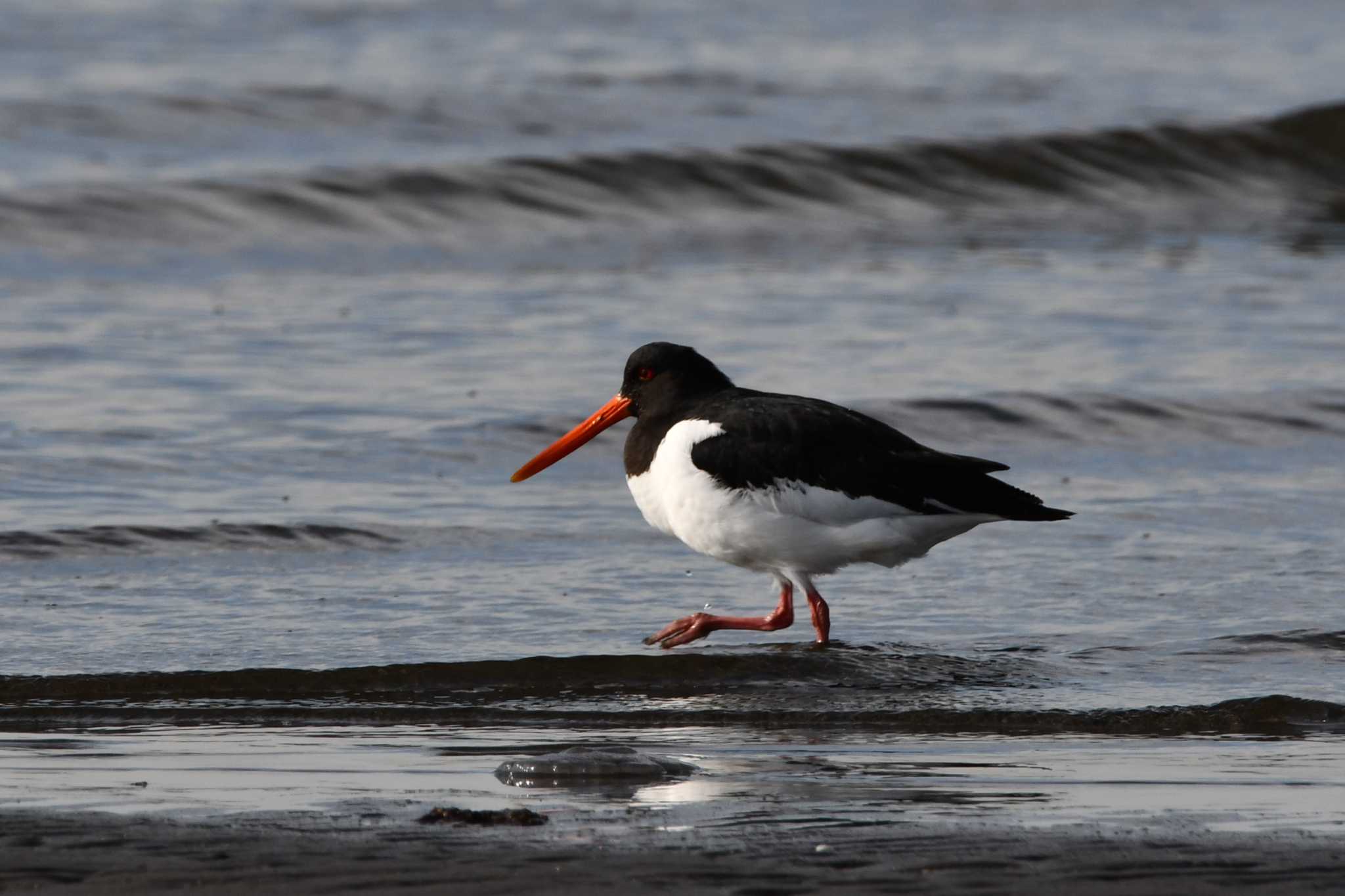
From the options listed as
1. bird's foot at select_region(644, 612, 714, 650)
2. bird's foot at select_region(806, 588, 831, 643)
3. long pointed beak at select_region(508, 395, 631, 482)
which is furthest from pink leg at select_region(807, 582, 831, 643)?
long pointed beak at select_region(508, 395, 631, 482)

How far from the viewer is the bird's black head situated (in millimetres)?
6828

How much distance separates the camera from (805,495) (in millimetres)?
6266

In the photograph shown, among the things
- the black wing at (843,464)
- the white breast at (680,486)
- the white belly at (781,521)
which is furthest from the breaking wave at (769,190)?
the black wing at (843,464)

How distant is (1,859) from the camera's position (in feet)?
12.2

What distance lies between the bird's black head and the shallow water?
75 cm

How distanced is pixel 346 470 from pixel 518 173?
8370 millimetres

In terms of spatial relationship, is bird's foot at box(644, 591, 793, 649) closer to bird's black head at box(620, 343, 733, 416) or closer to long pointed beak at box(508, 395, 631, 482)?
bird's black head at box(620, 343, 733, 416)

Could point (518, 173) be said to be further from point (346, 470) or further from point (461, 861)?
point (461, 861)

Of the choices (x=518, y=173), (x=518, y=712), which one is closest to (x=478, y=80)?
(x=518, y=173)

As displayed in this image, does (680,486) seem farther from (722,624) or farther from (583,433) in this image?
(583,433)

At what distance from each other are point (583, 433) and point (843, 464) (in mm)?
1455

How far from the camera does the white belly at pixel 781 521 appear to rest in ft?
20.5

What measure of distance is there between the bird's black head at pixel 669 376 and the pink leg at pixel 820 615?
0.85m

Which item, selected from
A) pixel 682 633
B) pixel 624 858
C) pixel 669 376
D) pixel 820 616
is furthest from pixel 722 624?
pixel 624 858
